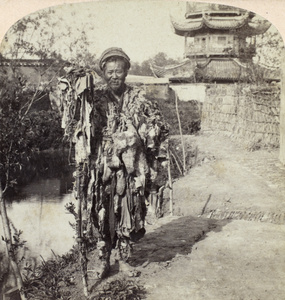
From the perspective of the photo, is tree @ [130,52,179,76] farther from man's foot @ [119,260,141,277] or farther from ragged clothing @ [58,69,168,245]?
man's foot @ [119,260,141,277]

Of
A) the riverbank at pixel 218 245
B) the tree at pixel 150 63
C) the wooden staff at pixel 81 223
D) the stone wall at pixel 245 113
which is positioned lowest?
the riverbank at pixel 218 245

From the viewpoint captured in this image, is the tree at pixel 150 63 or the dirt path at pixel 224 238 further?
the tree at pixel 150 63

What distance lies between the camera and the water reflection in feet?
12.6

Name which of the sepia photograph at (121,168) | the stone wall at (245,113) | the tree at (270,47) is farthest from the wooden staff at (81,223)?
the stone wall at (245,113)

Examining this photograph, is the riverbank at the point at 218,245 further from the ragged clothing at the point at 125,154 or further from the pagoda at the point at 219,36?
the pagoda at the point at 219,36

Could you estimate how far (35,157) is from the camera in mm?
5250

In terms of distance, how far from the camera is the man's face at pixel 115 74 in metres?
2.84

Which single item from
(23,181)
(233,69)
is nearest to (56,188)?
(23,181)

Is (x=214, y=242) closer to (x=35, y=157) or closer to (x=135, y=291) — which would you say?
(x=135, y=291)

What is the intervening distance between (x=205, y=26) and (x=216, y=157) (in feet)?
9.46

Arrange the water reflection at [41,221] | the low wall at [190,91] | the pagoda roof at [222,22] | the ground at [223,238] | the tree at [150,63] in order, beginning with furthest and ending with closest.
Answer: the low wall at [190,91] < the water reflection at [41,221] < the tree at [150,63] < the pagoda roof at [222,22] < the ground at [223,238]

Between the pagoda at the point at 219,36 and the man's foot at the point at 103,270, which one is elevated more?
the pagoda at the point at 219,36

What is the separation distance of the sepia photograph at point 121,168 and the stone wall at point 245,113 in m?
0.05

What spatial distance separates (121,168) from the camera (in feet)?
9.25
